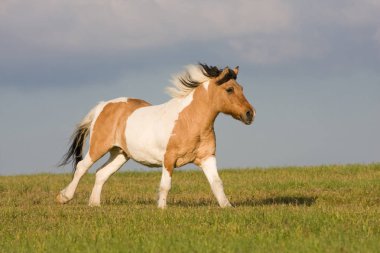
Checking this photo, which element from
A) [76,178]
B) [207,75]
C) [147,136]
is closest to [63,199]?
[76,178]

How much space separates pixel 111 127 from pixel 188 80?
2.13 meters

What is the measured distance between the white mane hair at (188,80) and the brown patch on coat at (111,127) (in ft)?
4.40

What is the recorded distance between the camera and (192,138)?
12648 millimetres

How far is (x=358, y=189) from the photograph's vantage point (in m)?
18.2

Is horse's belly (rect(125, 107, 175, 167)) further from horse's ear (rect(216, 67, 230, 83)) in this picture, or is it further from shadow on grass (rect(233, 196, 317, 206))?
shadow on grass (rect(233, 196, 317, 206))

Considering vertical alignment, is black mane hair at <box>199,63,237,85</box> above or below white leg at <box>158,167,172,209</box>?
above

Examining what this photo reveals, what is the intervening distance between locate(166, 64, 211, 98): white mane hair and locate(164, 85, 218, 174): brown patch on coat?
399mm

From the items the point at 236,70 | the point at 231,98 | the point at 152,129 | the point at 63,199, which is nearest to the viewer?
the point at 231,98

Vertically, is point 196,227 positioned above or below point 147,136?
below

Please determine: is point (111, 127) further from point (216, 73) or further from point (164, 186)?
point (216, 73)

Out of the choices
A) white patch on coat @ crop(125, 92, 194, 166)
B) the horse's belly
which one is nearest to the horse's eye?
white patch on coat @ crop(125, 92, 194, 166)

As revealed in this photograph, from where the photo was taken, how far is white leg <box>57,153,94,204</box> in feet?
49.4

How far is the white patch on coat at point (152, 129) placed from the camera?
12969mm

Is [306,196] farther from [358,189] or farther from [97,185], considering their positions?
[97,185]
